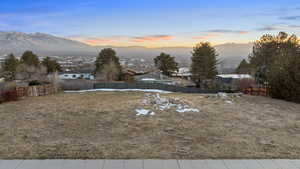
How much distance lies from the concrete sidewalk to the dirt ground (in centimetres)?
18

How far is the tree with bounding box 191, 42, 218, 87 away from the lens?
1167 inches

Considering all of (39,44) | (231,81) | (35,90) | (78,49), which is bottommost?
(231,81)

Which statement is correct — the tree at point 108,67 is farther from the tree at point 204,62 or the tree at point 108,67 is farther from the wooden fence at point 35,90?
the wooden fence at point 35,90

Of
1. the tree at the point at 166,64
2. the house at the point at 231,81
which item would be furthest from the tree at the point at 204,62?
the tree at the point at 166,64

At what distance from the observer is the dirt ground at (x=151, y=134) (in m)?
3.25

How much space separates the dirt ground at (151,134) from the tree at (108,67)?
21.5m

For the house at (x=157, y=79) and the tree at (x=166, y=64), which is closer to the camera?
the house at (x=157, y=79)

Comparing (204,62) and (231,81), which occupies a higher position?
(204,62)

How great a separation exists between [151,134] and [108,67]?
24.6m

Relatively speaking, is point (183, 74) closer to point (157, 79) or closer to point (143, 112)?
point (157, 79)

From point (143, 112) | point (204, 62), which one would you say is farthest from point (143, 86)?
point (204, 62)

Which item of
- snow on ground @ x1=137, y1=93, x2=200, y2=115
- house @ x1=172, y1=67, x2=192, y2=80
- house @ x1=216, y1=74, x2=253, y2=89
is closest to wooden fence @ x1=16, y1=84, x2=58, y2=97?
snow on ground @ x1=137, y1=93, x2=200, y2=115

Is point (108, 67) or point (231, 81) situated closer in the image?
point (231, 81)

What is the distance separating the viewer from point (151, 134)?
4371 mm
